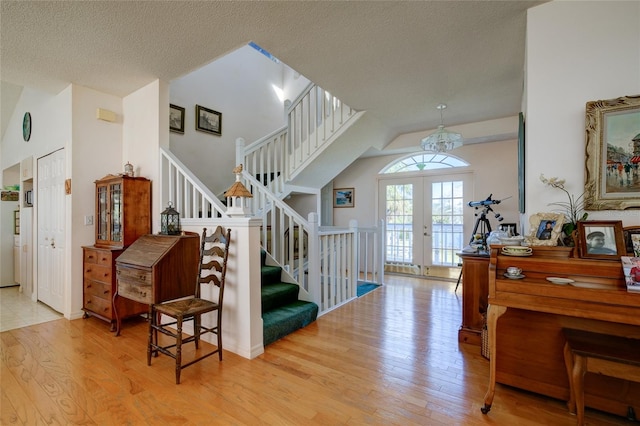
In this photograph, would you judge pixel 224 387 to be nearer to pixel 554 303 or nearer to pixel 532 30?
pixel 554 303

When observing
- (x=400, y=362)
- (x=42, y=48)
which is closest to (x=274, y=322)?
(x=400, y=362)

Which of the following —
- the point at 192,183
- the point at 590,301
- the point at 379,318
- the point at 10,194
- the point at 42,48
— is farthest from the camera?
the point at 10,194

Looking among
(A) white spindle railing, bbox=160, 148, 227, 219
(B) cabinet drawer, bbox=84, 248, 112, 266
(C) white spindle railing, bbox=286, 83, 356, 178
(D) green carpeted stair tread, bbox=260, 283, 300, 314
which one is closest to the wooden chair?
(A) white spindle railing, bbox=160, 148, 227, 219

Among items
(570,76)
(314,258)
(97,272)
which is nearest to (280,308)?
(314,258)

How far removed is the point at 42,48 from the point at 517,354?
465cm

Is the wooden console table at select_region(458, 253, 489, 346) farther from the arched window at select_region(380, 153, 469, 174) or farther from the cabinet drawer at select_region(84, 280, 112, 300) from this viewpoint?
the cabinet drawer at select_region(84, 280, 112, 300)

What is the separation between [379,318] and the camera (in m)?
3.35

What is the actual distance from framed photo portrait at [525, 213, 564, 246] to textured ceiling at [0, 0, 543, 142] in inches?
59.4

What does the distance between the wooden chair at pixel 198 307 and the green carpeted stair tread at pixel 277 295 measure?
58 cm

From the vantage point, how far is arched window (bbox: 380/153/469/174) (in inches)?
211

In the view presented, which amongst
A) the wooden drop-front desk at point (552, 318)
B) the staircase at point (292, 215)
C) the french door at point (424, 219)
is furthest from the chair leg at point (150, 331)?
the french door at point (424, 219)

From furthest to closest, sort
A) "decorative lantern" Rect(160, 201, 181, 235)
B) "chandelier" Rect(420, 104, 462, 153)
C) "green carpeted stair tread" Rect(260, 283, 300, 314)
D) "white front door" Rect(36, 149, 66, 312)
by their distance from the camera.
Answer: "chandelier" Rect(420, 104, 462, 153)
"white front door" Rect(36, 149, 66, 312)
"green carpeted stair tread" Rect(260, 283, 300, 314)
"decorative lantern" Rect(160, 201, 181, 235)

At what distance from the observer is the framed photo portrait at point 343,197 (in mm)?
6445

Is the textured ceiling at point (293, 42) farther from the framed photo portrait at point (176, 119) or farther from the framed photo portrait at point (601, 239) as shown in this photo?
the framed photo portrait at point (601, 239)
